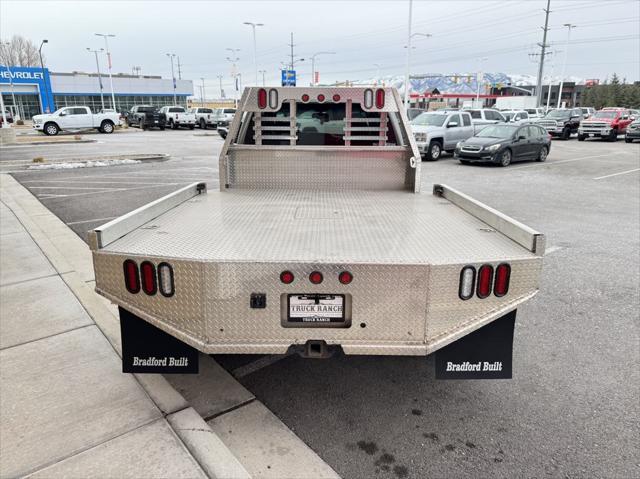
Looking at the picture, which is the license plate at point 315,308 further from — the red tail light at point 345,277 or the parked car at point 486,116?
the parked car at point 486,116

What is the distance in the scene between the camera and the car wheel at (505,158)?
18.0 m

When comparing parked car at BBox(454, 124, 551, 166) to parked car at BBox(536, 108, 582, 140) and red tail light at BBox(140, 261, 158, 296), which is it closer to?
parked car at BBox(536, 108, 582, 140)

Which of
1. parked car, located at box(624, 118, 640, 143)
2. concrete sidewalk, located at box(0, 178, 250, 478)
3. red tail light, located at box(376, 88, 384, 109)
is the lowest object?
concrete sidewalk, located at box(0, 178, 250, 478)

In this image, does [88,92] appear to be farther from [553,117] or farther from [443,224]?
[443,224]

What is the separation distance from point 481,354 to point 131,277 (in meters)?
2.15

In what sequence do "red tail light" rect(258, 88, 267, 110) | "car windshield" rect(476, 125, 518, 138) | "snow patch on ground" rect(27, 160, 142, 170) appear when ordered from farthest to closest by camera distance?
"car windshield" rect(476, 125, 518, 138)
"snow patch on ground" rect(27, 160, 142, 170)
"red tail light" rect(258, 88, 267, 110)

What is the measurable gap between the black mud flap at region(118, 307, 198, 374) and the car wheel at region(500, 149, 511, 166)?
17.0 m

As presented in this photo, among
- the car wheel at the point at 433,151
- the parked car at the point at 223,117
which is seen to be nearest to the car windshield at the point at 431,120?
the car wheel at the point at 433,151

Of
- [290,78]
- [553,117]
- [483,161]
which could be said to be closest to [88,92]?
[290,78]

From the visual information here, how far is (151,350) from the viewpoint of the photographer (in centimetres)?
311

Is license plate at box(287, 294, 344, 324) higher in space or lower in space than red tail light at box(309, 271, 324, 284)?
lower

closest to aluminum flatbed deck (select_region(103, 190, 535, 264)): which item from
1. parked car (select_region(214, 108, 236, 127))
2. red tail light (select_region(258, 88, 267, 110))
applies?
red tail light (select_region(258, 88, 267, 110))

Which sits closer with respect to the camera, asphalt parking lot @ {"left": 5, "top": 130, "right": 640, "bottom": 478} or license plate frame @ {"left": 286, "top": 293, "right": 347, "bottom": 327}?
license plate frame @ {"left": 286, "top": 293, "right": 347, "bottom": 327}

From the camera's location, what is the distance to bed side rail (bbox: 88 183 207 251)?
2838mm
